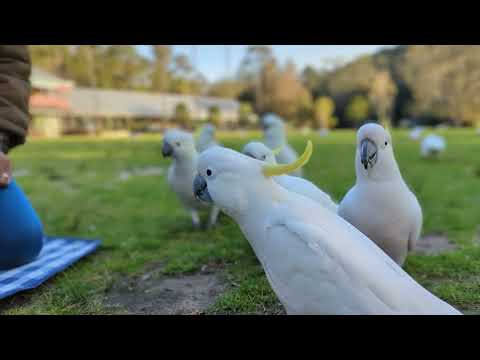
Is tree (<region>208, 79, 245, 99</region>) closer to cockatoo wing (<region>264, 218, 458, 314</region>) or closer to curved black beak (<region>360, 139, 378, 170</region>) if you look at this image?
curved black beak (<region>360, 139, 378, 170</region>)

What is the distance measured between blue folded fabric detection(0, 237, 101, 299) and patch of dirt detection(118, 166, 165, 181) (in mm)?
3957

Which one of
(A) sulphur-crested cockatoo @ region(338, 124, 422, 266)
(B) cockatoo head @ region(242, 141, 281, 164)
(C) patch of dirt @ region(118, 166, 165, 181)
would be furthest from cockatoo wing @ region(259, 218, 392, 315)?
(C) patch of dirt @ region(118, 166, 165, 181)

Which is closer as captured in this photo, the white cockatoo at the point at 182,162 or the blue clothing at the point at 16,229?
the blue clothing at the point at 16,229

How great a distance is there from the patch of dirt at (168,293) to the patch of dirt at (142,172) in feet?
15.9

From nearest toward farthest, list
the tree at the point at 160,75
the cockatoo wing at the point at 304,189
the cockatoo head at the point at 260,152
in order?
the cockatoo wing at the point at 304,189 < the cockatoo head at the point at 260,152 < the tree at the point at 160,75

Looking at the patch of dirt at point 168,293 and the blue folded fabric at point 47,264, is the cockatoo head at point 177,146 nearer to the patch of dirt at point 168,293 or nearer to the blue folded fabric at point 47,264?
the blue folded fabric at point 47,264

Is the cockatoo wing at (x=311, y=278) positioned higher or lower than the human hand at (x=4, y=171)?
lower

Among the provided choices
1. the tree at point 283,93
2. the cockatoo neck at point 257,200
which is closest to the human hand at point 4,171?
the cockatoo neck at point 257,200

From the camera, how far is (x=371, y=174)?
190 cm

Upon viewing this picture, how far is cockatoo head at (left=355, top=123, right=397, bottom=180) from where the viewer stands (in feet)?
6.10

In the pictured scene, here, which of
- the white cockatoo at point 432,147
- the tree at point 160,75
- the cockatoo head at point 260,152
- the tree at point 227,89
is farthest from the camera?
the tree at point 227,89

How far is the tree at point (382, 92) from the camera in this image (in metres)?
27.6
